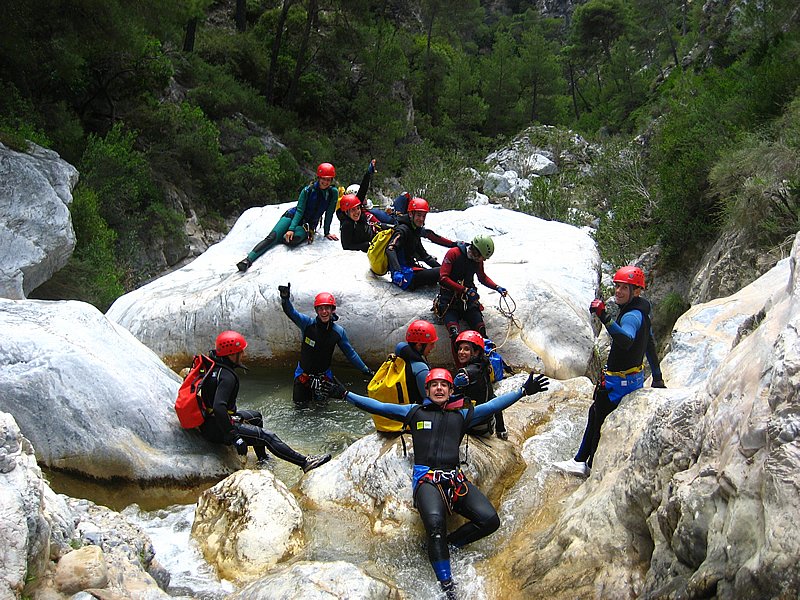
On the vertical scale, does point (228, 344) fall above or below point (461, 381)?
below

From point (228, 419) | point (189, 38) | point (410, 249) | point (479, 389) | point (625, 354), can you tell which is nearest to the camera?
point (625, 354)

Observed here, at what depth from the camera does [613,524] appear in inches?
183

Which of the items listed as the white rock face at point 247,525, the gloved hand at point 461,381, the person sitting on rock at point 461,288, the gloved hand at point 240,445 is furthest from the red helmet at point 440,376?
the person sitting on rock at point 461,288

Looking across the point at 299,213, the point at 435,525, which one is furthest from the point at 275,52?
the point at 435,525

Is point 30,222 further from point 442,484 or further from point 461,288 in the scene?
point 442,484

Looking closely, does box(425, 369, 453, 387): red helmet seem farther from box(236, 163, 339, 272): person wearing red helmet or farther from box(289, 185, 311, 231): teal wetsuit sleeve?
box(289, 185, 311, 231): teal wetsuit sleeve

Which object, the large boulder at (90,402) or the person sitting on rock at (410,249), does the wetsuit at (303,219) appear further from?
the large boulder at (90,402)

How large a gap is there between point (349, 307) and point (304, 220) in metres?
2.27

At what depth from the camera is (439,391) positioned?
19.1 feet

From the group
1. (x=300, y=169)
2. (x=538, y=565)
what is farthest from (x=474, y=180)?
(x=538, y=565)


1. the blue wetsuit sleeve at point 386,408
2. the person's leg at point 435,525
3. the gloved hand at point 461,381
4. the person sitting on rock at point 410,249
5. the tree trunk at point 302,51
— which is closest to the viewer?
the person's leg at point 435,525

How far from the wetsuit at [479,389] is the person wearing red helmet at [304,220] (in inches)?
197

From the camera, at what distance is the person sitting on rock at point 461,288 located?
29.2 ft

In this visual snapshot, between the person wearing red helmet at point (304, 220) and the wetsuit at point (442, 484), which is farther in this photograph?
the person wearing red helmet at point (304, 220)
